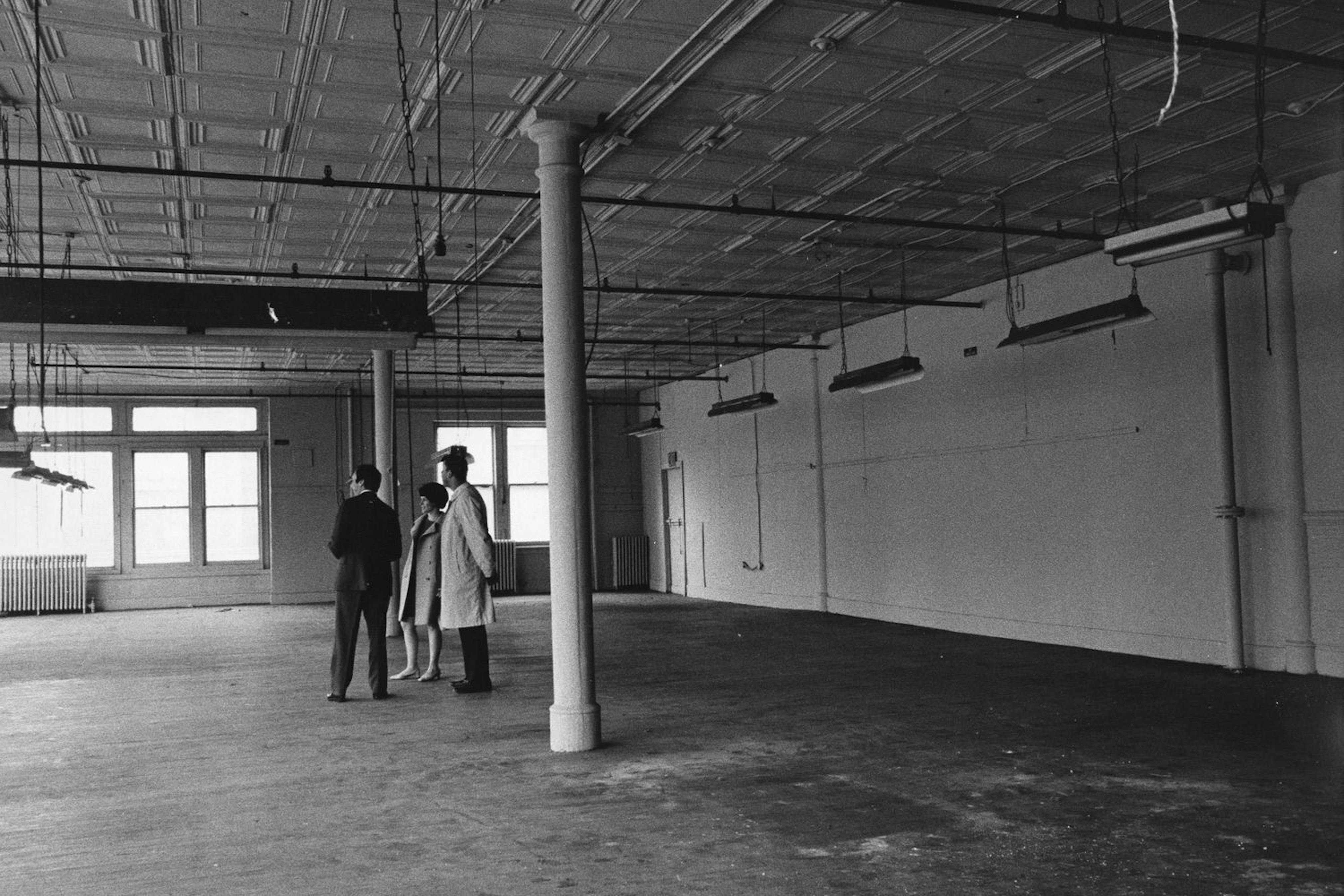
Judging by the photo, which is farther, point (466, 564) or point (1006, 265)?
point (1006, 265)

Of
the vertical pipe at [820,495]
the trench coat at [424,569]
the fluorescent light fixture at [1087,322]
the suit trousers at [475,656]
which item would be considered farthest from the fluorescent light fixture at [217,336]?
the vertical pipe at [820,495]

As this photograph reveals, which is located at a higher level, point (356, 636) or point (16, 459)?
point (16, 459)

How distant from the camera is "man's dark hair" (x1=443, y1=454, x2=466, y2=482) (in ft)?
26.5

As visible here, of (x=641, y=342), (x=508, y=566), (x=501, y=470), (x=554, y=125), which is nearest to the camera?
(x=554, y=125)

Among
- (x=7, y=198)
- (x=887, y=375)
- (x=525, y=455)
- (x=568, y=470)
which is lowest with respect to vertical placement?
(x=568, y=470)

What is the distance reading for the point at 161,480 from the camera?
19.7 m

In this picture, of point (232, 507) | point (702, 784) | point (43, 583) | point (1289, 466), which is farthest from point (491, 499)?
point (702, 784)

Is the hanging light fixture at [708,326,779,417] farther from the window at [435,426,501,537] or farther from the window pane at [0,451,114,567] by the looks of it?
the window pane at [0,451,114,567]

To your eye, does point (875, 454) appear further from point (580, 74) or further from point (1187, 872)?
point (1187, 872)

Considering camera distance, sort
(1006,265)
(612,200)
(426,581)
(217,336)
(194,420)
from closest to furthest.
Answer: (217,336) → (612,200) → (426,581) → (1006,265) → (194,420)

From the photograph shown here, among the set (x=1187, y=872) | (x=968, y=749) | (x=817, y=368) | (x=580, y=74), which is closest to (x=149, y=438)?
(x=817, y=368)

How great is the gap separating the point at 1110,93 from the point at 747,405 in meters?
7.94

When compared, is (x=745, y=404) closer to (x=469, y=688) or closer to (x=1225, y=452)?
(x=1225, y=452)

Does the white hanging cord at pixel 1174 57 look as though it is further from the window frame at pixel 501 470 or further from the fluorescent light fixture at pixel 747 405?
the window frame at pixel 501 470
